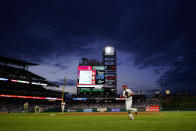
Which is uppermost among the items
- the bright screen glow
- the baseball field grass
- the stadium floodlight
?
the stadium floodlight

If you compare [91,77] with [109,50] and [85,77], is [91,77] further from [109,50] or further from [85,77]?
[109,50]

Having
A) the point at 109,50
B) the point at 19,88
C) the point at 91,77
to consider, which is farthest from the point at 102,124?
the point at 109,50

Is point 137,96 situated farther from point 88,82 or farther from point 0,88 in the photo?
point 0,88

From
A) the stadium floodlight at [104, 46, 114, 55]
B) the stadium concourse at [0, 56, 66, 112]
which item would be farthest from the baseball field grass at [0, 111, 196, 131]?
the stadium floodlight at [104, 46, 114, 55]

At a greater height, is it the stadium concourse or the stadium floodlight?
the stadium floodlight

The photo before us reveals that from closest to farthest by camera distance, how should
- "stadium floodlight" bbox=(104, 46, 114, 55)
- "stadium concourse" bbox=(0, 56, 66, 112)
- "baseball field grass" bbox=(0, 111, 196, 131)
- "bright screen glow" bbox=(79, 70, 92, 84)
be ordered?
1. "baseball field grass" bbox=(0, 111, 196, 131)
2. "stadium concourse" bbox=(0, 56, 66, 112)
3. "bright screen glow" bbox=(79, 70, 92, 84)
4. "stadium floodlight" bbox=(104, 46, 114, 55)

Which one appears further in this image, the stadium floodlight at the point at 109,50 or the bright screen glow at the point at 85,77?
the stadium floodlight at the point at 109,50

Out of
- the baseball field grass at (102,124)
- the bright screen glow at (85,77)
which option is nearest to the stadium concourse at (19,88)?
the bright screen glow at (85,77)

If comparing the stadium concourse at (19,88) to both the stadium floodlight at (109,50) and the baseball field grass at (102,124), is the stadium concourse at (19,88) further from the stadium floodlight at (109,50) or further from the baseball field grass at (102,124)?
the baseball field grass at (102,124)

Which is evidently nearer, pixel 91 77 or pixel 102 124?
pixel 102 124

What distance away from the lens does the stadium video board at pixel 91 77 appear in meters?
45.2

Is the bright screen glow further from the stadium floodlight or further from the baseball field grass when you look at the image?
the baseball field grass

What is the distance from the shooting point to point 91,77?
45469mm

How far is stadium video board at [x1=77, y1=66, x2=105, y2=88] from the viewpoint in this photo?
45156 mm
